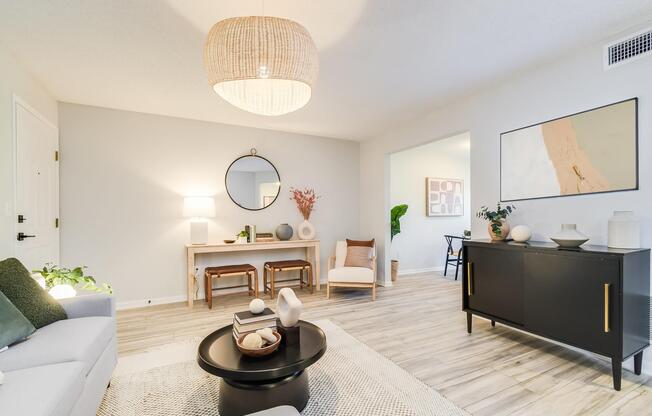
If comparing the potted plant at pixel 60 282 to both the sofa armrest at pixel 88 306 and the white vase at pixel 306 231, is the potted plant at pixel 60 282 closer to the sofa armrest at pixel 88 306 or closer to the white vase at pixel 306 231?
the sofa armrest at pixel 88 306

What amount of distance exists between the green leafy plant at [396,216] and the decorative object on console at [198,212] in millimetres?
3037

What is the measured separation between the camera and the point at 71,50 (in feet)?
8.12

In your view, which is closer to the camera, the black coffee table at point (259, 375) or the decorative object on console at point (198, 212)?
the black coffee table at point (259, 375)

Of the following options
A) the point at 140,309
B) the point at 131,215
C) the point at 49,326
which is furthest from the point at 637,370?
the point at 131,215

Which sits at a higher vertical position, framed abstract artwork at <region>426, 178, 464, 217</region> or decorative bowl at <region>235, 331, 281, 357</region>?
framed abstract artwork at <region>426, 178, 464, 217</region>

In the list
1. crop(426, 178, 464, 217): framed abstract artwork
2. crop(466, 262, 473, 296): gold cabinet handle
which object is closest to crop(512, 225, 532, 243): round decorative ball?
crop(466, 262, 473, 296): gold cabinet handle

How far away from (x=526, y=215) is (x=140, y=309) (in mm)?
4475

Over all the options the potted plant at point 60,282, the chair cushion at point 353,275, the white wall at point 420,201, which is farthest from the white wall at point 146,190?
the white wall at point 420,201

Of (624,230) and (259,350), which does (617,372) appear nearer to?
(624,230)

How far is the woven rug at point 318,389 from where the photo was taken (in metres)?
1.84

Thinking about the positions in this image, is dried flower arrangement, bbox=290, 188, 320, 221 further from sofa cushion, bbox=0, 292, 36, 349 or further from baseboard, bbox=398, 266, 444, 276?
sofa cushion, bbox=0, 292, 36, 349

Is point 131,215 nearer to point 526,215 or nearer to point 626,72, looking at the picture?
point 526,215

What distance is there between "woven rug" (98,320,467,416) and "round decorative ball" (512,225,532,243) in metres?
1.54

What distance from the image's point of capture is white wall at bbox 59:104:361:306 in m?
3.73
